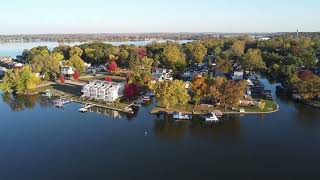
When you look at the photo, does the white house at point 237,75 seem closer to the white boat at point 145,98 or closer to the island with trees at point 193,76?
the island with trees at point 193,76

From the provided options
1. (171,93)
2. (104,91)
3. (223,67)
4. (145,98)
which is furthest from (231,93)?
(223,67)

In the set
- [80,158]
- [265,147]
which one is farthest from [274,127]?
[80,158]

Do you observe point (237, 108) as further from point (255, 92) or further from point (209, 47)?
point (209, 47)

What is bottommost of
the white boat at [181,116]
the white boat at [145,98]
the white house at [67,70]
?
the white boat at [181,116]

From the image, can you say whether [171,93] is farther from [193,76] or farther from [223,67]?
[223,67]

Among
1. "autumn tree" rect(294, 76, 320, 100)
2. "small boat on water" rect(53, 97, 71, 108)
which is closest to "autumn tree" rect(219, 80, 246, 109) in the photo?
"autumn tree" rect(294, 76, 320, 100)

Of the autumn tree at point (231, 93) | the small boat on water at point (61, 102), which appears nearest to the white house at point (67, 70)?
the small boat on water at point (61, 102)
